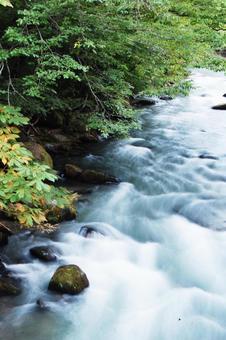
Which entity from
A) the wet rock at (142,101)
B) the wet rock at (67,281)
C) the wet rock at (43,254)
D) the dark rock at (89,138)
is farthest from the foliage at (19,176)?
the wet rock at (142,101)

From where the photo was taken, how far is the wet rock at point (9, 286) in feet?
14.6

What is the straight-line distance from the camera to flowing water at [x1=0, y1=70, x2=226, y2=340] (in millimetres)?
4270

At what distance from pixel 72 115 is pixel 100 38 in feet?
7.23

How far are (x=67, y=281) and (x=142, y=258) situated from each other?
4.65ft

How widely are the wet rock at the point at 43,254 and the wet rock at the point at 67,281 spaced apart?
608 mm

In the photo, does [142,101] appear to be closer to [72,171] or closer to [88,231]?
[72,171]

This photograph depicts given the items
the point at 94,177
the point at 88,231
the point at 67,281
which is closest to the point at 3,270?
the point at 67,281

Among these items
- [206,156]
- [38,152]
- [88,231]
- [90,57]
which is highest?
[90,57]

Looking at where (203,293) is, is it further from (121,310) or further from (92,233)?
(92,233)

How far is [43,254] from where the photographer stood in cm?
516

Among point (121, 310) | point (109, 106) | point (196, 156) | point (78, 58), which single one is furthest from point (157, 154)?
point (121, 310)

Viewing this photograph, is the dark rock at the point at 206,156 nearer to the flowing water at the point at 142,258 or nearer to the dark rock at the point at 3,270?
the flowing water at the point at 142,258

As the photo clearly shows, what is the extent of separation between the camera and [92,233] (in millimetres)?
5910

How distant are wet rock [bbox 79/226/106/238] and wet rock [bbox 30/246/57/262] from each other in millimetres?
662
